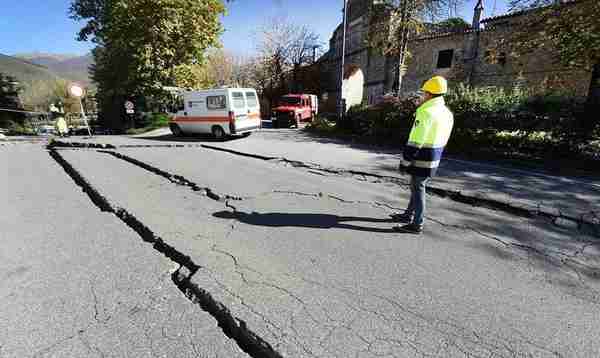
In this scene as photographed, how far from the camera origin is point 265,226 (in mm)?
3645

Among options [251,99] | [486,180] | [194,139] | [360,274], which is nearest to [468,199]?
[486,180]

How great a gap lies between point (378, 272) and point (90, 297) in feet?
8.36

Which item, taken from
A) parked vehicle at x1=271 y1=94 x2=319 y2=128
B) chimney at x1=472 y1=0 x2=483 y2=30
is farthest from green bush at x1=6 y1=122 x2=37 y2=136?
chimney at x1=472 y1=0 x2=483 y2=30

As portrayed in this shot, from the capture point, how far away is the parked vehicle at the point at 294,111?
18.1m

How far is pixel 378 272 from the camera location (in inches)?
104

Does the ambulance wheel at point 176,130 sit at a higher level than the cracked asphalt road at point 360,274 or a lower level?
higher

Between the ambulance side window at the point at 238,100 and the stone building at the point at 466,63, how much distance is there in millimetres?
6250

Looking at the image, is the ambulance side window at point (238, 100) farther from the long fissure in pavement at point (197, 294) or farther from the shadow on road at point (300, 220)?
the shadow on road at point (300, 220)

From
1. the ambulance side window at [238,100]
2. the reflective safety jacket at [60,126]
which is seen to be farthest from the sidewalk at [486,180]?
the reflective safety jacket at [60,126]

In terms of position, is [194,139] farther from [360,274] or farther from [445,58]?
[445,58]

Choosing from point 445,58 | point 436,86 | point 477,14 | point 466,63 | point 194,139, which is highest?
point 477,14

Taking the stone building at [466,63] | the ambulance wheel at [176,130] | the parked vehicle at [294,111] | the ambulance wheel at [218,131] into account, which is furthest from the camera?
the parked vehicle at [294,111]

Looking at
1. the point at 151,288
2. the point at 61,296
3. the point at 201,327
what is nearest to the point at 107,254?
the point at 61,296

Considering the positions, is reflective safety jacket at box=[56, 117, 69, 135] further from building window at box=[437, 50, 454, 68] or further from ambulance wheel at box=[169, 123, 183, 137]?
building window at box=[437, 50, 454, 68]
